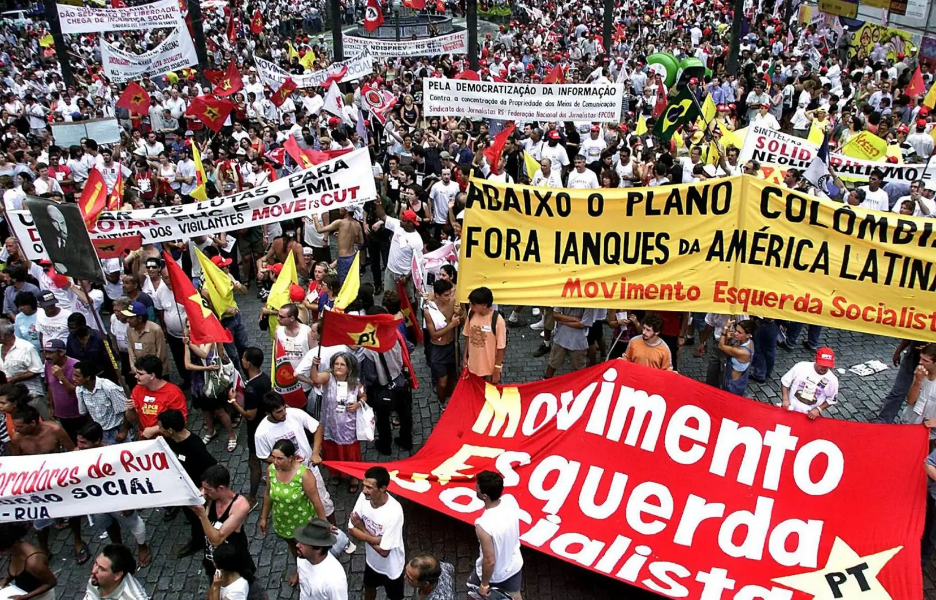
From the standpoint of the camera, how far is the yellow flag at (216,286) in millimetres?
7941

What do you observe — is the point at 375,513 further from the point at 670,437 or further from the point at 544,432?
the point at 670,437

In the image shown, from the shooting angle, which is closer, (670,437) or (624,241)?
(670,437)

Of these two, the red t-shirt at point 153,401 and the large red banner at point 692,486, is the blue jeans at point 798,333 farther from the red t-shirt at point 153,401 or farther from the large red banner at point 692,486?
the red t-shirt at point 153,401

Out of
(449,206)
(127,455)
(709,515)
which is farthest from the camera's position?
(449,206)

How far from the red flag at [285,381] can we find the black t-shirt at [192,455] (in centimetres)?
117

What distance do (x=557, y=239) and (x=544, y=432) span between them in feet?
6.18

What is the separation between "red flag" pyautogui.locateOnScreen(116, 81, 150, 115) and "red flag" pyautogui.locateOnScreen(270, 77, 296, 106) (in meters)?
3.08

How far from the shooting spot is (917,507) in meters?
5.38

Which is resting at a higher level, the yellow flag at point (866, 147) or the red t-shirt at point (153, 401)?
the yellow flag at point (866, 147)

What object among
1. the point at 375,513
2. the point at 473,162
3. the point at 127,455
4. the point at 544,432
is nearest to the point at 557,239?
the point at 544,432

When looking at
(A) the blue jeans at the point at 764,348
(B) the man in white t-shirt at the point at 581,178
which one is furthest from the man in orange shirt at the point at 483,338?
(B) the man in white t-shirt at the point at 581,178

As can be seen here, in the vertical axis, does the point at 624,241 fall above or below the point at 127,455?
above

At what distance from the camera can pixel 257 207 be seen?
27.7 ft

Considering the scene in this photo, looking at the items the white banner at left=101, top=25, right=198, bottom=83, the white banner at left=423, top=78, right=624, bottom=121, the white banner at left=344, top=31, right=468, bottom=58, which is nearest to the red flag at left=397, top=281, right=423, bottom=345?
the white banner at left=423, top=78, right=624, bottom=121
